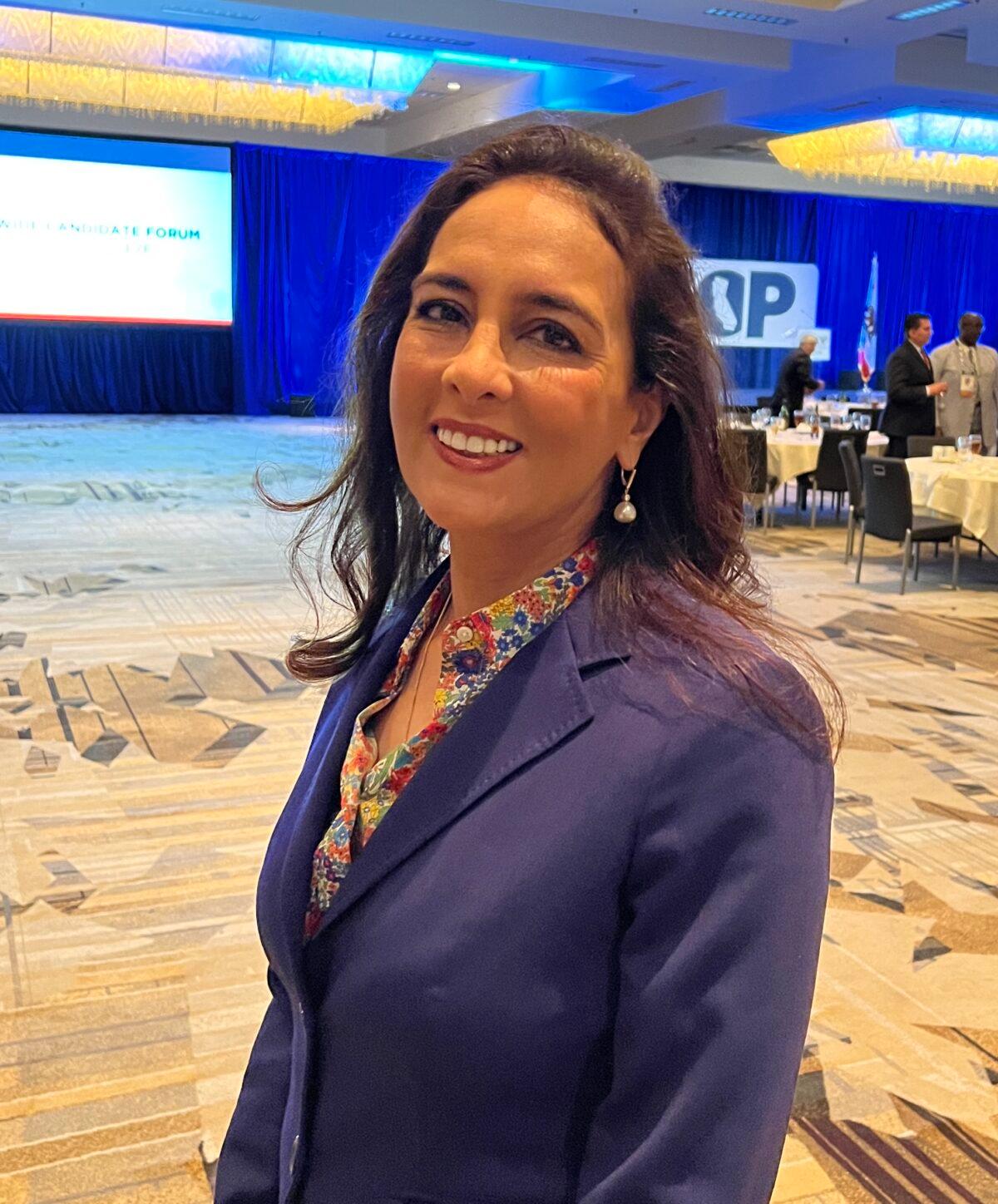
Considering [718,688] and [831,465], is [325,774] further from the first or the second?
[831,465]

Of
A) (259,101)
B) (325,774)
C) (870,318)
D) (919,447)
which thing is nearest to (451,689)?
(325,774)

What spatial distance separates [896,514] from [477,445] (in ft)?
21.5

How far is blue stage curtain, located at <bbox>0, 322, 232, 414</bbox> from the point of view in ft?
Result: 58.1

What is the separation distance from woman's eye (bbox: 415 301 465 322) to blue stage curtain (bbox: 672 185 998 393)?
64.9 ft

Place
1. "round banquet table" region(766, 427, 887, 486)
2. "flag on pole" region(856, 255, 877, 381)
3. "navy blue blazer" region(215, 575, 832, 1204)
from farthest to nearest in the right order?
"flag on pole" region(856, 255, 877, 381) < "round banquet table" region(766, 427, 887, 486) < "navy blue blazer" region(215, 575, 832, 1204)

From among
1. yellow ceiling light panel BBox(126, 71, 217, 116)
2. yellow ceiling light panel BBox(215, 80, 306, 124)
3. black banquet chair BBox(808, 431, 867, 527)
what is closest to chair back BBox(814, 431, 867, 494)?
black banquet chair BBox(808, 431, 867, 527)

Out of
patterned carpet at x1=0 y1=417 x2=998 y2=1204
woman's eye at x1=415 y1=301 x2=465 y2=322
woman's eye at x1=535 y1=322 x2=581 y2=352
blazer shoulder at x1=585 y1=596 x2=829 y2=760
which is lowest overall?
patterned carpet at x1=0 y1=417 x2=998 y2=1204

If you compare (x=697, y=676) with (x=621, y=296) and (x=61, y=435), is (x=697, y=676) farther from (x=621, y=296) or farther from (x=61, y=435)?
(x=61, y=435)

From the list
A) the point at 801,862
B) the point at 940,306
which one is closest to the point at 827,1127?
the point at 801,862

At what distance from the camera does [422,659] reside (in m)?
1.34

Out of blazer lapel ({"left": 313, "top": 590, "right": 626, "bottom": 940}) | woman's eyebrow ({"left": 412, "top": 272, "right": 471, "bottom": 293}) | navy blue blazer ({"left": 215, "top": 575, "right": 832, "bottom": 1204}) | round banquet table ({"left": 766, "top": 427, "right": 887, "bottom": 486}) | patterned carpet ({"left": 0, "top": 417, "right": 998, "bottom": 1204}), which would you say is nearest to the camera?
navy blue blazer ({"left": 215, "top": 575, "right": 832, "bottom": 1204})

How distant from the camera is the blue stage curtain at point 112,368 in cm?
1772

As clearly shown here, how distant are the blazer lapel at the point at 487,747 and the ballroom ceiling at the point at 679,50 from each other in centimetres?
696

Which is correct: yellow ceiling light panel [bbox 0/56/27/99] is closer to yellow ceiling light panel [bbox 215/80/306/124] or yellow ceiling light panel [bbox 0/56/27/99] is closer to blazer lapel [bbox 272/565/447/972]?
yellow ceiling light panel [bbox 215/80/306/124]
